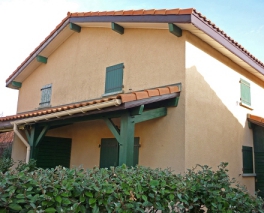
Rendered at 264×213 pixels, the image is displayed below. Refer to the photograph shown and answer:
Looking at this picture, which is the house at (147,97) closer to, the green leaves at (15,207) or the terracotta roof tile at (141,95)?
the terracotta roof tile at (141,95)

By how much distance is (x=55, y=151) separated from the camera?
10.5 metres

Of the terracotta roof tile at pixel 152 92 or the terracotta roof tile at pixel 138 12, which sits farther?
the terracotta roof tile at pixel 138 12

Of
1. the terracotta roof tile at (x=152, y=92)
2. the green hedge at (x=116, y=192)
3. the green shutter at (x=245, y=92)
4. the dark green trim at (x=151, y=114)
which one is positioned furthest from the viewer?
the green shutter at (x=245, y=92)

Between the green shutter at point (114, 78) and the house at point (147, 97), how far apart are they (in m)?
0.04

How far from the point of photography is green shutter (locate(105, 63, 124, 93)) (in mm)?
9045

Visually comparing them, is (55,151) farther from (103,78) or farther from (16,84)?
(16,84)

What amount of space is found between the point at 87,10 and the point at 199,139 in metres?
6.35

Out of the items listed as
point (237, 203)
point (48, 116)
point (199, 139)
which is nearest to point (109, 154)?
point (48, 116)

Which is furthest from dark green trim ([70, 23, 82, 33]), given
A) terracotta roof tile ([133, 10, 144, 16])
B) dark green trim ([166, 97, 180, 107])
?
dark green trim ([166, 97, 180, 107])

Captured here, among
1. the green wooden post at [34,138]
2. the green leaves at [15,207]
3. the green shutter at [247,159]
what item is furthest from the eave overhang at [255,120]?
the green leaves at [15,207]

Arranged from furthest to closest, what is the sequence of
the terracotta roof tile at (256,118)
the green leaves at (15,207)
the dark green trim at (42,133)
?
the terracotta roof tile at (256,118) < the dark green trim at (42,133) < the green leaves at (15,207)

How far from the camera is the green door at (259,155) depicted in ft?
31.2

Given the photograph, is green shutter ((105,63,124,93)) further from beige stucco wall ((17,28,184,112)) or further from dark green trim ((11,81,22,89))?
dark green trim ((11,81,22,89))

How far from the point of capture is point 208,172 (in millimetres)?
5031
